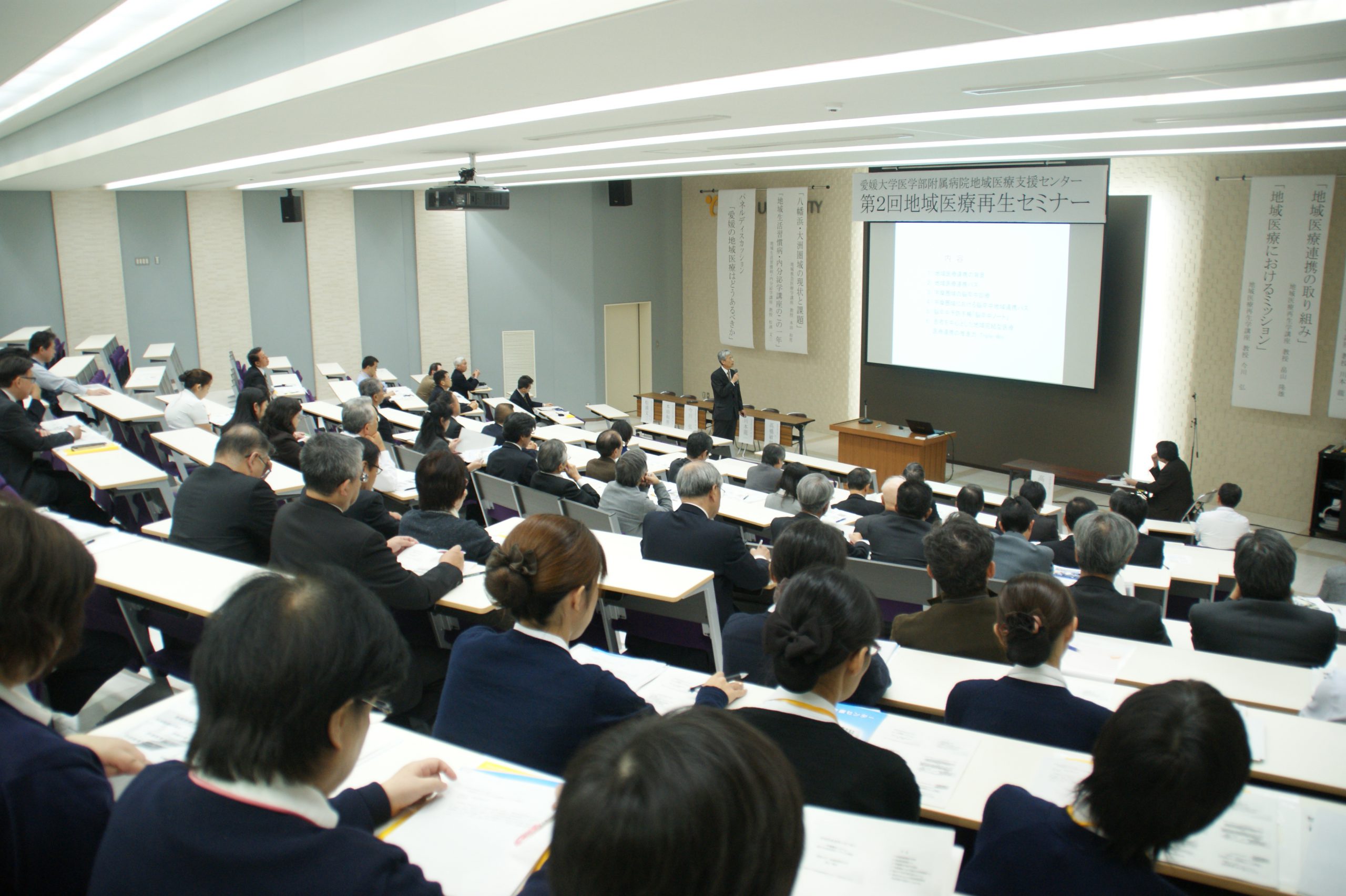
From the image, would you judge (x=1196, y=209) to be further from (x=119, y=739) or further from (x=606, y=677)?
(x=119, y=739)

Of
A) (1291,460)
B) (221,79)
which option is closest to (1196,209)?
(1291,460)

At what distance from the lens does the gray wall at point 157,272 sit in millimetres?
10984

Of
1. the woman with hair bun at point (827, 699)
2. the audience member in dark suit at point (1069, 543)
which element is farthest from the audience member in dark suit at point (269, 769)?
the audience member in dark suit at point (1069, 543)

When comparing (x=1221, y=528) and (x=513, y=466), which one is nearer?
(x=513, y=466)

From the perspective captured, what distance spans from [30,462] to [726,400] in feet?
22.4

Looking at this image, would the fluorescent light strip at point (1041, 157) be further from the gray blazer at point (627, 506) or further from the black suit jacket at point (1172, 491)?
the gray blazer at point (627, 506)

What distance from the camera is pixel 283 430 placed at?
19.1ft

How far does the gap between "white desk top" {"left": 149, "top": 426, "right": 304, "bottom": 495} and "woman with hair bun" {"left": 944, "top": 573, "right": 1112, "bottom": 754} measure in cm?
312

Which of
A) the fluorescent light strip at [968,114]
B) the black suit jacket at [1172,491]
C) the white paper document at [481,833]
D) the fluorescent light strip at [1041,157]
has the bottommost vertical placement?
the black suit jacket at [1172,491]

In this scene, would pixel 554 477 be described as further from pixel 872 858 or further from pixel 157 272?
pixel 157 272

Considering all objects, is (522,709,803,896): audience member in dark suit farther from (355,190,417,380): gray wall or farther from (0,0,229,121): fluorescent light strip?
(355,190,417,380): gray wall

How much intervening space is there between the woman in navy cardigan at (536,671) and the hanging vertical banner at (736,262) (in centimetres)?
1071

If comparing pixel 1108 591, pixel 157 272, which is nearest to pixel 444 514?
pixel 1108 591

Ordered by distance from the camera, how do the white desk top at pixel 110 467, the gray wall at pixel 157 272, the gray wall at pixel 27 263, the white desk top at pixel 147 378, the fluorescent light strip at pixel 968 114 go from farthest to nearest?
the gray wall at pixel 157 272
the gray wall at pixel 27 263
the white desk top at pixel 147 378
the white desk top at pixel 110 467
the fluorescent light strip at pixel 968 114
